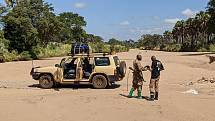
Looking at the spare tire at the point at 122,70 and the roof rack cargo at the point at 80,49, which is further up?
the roof rack cargo at the point at 80,49


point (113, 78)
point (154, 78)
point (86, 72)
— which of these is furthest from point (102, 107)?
point (86, 72)

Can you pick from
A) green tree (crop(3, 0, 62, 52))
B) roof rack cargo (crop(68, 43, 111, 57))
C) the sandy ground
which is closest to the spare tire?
roof rack cargo (crop(68, 43, 111, 57))

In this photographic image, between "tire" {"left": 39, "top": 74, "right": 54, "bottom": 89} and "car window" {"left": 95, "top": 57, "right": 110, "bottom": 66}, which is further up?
"car window" {"left": 95, "top": 57, "right": 110, "bottom": 66}

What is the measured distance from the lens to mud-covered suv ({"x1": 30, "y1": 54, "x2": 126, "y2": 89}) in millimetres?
20894

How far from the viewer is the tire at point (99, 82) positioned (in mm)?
20906

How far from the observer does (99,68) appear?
68.8 ft

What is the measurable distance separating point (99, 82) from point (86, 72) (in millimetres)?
838

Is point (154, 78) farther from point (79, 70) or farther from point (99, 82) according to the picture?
point (79, 70)

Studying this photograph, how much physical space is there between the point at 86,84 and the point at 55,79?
5.19ft

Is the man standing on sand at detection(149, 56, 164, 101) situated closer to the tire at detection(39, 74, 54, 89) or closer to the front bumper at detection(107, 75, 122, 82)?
the front bumper at detection(107, 75, 122, 82)

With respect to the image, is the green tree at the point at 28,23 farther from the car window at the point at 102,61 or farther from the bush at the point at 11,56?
the car window at the point at 102,61

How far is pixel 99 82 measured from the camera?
20953 mm

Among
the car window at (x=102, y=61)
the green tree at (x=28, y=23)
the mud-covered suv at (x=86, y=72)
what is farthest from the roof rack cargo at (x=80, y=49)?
the green tree at (x=28, y=23)

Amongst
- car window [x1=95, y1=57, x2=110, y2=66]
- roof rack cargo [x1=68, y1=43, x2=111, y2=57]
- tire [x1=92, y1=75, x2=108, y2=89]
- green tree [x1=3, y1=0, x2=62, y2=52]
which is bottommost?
tire [x1=92, y1=75, x2=108, y2=89]
